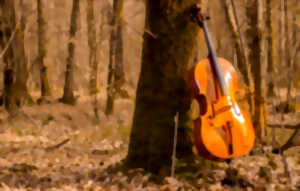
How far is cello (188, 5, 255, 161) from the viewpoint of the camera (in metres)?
3.55

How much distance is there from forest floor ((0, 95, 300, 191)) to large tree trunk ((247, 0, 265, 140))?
1.32 ft

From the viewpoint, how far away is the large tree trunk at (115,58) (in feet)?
35.9

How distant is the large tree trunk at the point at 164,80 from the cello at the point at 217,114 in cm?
35

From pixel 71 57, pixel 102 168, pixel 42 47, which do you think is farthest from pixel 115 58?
pixel 102 168

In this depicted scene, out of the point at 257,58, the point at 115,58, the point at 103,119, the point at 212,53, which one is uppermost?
the point at 115,58

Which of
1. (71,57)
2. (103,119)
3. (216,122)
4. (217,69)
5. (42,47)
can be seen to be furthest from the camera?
(42,47)

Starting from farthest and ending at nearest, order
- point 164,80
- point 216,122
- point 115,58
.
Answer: point 115,58 → point 164,80 → point 216,122

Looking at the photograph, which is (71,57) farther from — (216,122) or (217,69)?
(216,122)

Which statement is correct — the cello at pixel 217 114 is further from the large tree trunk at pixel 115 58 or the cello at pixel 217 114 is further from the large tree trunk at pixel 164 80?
the large tree trunk at pixel 115 58

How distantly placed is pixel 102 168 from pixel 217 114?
198 cm

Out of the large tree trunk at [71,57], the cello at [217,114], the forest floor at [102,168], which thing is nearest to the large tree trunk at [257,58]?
the forest floor at [102,168]

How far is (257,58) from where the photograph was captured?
611 cm

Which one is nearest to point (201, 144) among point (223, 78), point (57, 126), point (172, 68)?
point (223, 78)

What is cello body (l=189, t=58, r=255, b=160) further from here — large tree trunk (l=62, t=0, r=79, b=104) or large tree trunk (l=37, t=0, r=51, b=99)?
large tree trunk (l=37, t=0, r=51, b=99)
